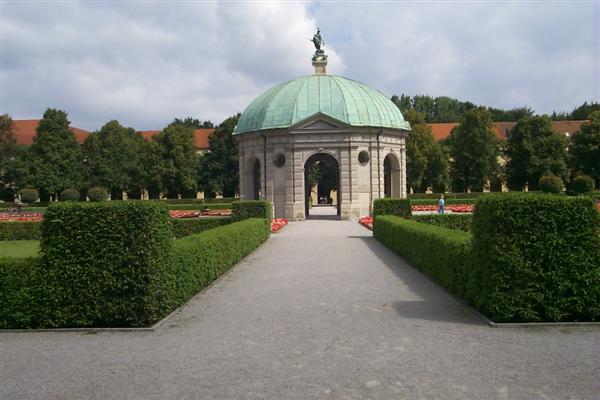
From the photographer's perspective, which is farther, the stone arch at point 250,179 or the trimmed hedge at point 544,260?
the stone arch at point 250,179

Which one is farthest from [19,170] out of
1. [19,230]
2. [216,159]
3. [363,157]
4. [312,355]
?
[312,355]

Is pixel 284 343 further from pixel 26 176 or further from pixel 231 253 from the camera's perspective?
pixel 26 176

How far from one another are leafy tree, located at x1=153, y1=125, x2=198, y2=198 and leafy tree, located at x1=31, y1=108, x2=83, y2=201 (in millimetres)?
9789

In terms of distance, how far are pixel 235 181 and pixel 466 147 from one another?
28.3 metres

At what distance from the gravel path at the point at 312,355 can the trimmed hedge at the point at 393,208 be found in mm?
16852

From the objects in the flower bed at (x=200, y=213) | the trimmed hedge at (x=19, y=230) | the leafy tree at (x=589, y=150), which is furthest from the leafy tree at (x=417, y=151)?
the trimmed hedge at (x=19, y=230)

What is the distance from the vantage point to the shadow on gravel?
32.1 ft

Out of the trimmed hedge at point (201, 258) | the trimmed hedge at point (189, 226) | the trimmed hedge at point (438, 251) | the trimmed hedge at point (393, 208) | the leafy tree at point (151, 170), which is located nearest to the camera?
the trimmed hedge at point (201, 258)

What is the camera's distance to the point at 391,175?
137 ft

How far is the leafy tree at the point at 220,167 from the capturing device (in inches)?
2741

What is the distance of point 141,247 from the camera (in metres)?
9.55

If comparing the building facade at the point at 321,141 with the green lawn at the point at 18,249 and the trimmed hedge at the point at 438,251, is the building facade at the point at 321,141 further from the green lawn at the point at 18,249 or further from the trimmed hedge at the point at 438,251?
the trimmed hedge at the point at 438,251

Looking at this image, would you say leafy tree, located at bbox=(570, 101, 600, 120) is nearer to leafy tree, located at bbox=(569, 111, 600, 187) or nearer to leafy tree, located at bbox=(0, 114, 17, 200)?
leafy tree, located at bbox=(569, 111, 600, 187)

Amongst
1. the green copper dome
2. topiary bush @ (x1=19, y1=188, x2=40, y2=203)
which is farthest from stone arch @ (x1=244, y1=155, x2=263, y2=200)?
topiary bush @ (x1=19, y1=188, x2=40, y2=203)
